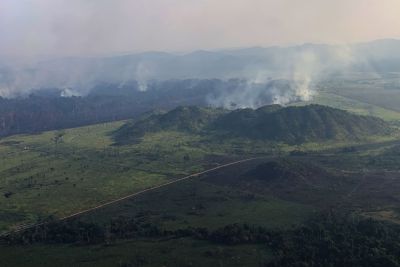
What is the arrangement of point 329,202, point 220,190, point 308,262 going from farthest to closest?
point 220,190, point 329,202, point 308,262

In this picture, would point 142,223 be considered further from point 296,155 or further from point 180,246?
point 296,155

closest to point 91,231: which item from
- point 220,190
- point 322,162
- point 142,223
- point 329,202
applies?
point 142,223

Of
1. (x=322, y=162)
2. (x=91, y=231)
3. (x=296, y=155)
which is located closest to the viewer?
(x=91, y=231)

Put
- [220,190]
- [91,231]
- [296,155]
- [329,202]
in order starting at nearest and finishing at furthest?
[91,231], [329,202], [220,190], [296,155]

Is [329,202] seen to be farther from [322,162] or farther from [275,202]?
[322,162]

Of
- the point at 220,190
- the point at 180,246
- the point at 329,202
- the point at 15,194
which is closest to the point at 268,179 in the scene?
the point at 220,190

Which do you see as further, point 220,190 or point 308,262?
point 220,190
